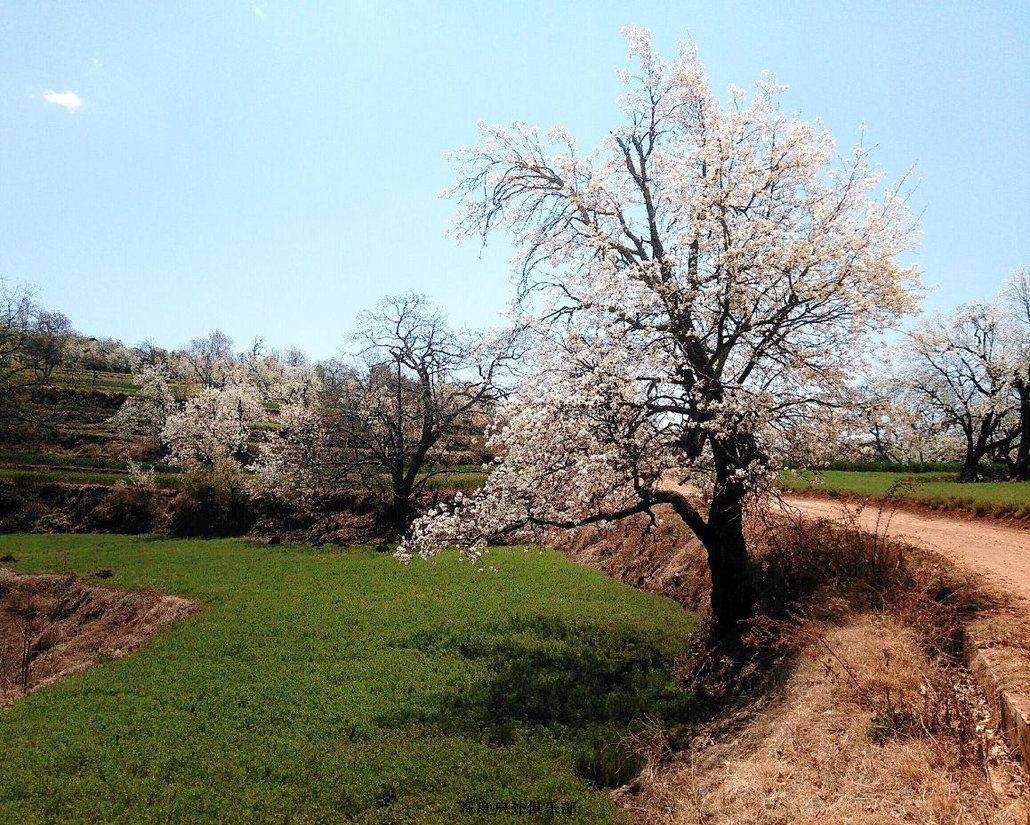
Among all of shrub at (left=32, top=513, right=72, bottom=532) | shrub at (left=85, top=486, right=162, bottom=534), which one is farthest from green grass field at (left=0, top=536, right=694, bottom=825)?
shrub at (left=32, top=513, right=72, bottom=532)

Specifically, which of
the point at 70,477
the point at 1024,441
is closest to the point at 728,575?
the point at 1024,441

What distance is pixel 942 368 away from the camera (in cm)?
3362

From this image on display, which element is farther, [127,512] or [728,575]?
[127,512]

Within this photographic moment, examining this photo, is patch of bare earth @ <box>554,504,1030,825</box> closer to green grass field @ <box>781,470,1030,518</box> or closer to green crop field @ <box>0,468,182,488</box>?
green grass field @ <box>781,470,1030,518</box>

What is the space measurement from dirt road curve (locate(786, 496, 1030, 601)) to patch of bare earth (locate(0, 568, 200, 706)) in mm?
18796

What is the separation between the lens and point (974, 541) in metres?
13.4

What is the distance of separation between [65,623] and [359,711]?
15864 millimetres

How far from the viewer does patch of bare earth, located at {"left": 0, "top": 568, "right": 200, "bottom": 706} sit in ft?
54.5

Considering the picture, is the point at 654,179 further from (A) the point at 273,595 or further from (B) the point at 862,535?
(A) the point at 273,595

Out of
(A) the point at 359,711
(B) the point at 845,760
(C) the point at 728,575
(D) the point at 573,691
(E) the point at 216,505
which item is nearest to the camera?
(B) the point at 845,760

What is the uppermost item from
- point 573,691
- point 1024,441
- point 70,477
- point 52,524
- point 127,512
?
point 1024,441

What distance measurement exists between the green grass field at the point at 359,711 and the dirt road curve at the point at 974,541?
5.53 metres

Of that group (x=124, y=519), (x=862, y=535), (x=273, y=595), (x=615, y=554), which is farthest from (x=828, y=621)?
(x=124, y=519)

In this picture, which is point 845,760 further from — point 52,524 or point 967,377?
point 52,524
